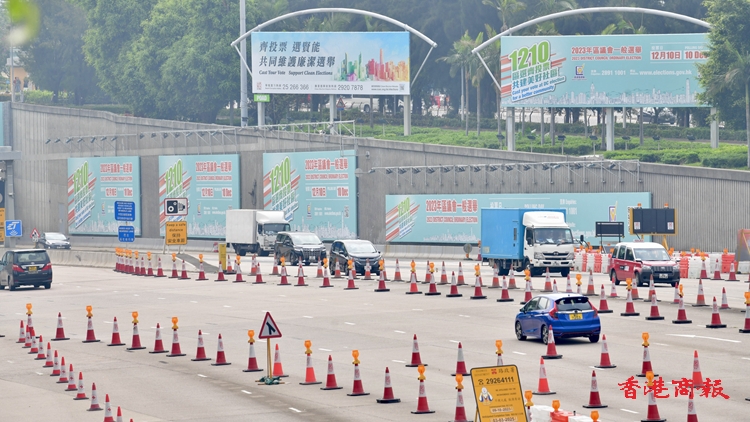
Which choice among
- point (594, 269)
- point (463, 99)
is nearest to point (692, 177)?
point (594, 269)

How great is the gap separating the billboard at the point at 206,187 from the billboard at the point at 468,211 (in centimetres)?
1430

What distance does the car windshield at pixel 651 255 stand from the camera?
128 feet

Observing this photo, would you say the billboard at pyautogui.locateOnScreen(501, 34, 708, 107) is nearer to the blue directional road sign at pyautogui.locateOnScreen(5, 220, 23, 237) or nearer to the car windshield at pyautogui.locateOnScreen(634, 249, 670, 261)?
the car windshield at pyautogui.locateOnScreen(634, 249, 670, 261)

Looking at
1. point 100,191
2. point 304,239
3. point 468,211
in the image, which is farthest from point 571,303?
point 100,191

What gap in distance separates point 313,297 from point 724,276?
17491 mm

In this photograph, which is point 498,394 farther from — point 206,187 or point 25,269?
point 206,187

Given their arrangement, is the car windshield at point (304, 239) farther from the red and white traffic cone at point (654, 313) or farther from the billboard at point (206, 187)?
the red and white traffic cone at point (654, 313)

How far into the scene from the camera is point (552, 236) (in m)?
45.5

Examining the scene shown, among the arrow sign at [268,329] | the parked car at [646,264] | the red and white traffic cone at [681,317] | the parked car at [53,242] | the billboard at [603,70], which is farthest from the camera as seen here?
the parked car at [53,242]

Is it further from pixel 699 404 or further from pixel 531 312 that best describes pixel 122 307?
pixel 699 404

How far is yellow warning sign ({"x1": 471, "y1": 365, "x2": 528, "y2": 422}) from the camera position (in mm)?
12625

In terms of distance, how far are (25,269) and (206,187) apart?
3536cm

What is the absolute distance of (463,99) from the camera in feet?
376

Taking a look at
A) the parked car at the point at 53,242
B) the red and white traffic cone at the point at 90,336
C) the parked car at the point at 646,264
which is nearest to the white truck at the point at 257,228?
the parked car at the point at 53,242
